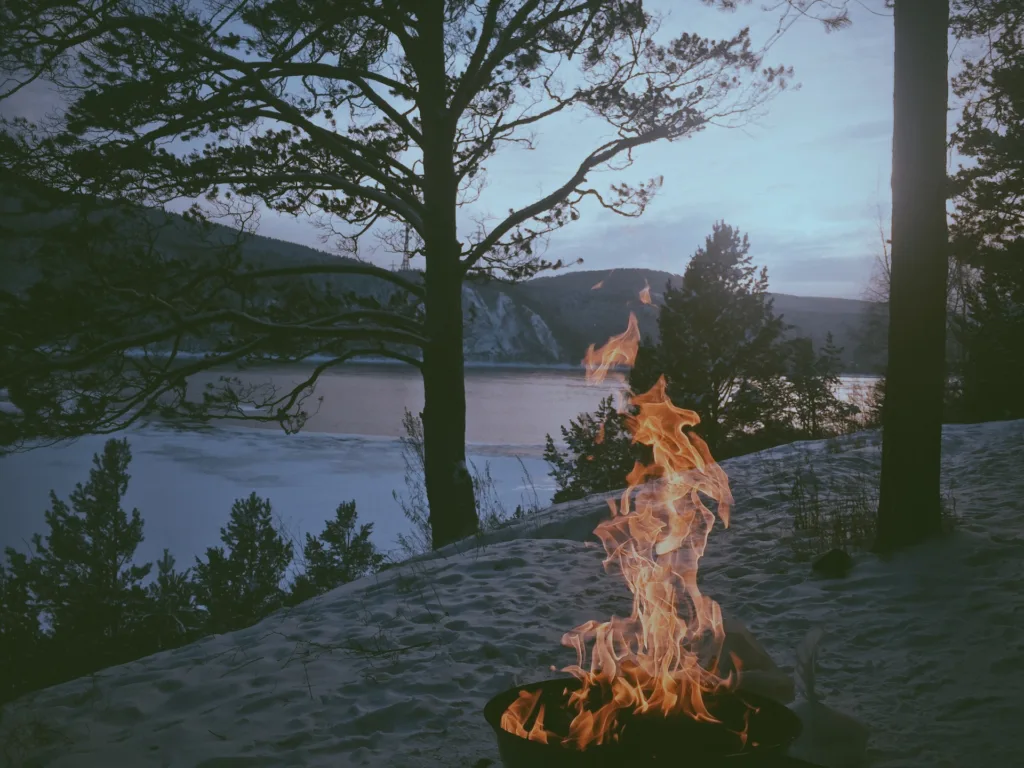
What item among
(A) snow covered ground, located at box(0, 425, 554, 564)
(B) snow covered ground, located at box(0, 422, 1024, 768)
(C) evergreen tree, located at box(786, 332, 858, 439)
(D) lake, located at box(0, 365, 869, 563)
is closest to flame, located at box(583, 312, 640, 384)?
(B) snow covered ground, located at box(0, 422, 1024, 768)

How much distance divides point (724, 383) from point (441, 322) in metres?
13.7

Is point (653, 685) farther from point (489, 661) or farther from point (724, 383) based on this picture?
point (724, 383)

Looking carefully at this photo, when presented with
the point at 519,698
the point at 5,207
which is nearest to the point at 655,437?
the point at 519,698

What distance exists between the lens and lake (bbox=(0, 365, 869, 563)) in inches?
934

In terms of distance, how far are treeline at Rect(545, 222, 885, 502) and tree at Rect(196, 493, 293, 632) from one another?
7.59 metres

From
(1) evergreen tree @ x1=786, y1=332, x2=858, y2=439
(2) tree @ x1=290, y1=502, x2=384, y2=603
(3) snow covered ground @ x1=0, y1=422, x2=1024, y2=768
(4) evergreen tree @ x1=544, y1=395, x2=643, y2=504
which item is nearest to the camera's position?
(3) snow covered ground @ x1=0, y1=422, x2=1024, y2=768

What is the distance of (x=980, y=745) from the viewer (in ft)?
10.9

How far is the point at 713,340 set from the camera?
849 inches

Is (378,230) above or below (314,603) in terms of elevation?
above

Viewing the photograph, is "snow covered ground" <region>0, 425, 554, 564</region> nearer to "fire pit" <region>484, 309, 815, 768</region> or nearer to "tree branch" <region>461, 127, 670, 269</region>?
"tree branch" <region>461, 127, 670, 269</region>

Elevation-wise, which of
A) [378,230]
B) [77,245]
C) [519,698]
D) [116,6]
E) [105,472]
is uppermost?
[116,6]

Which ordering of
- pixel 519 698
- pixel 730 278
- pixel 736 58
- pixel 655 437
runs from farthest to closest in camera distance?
pixel 730 278, pixel 736 58, pixel 655 437, pixel 519 698

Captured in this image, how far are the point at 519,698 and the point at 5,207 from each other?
758 cm

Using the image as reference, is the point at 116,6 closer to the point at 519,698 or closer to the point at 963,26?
the point at 519,698
